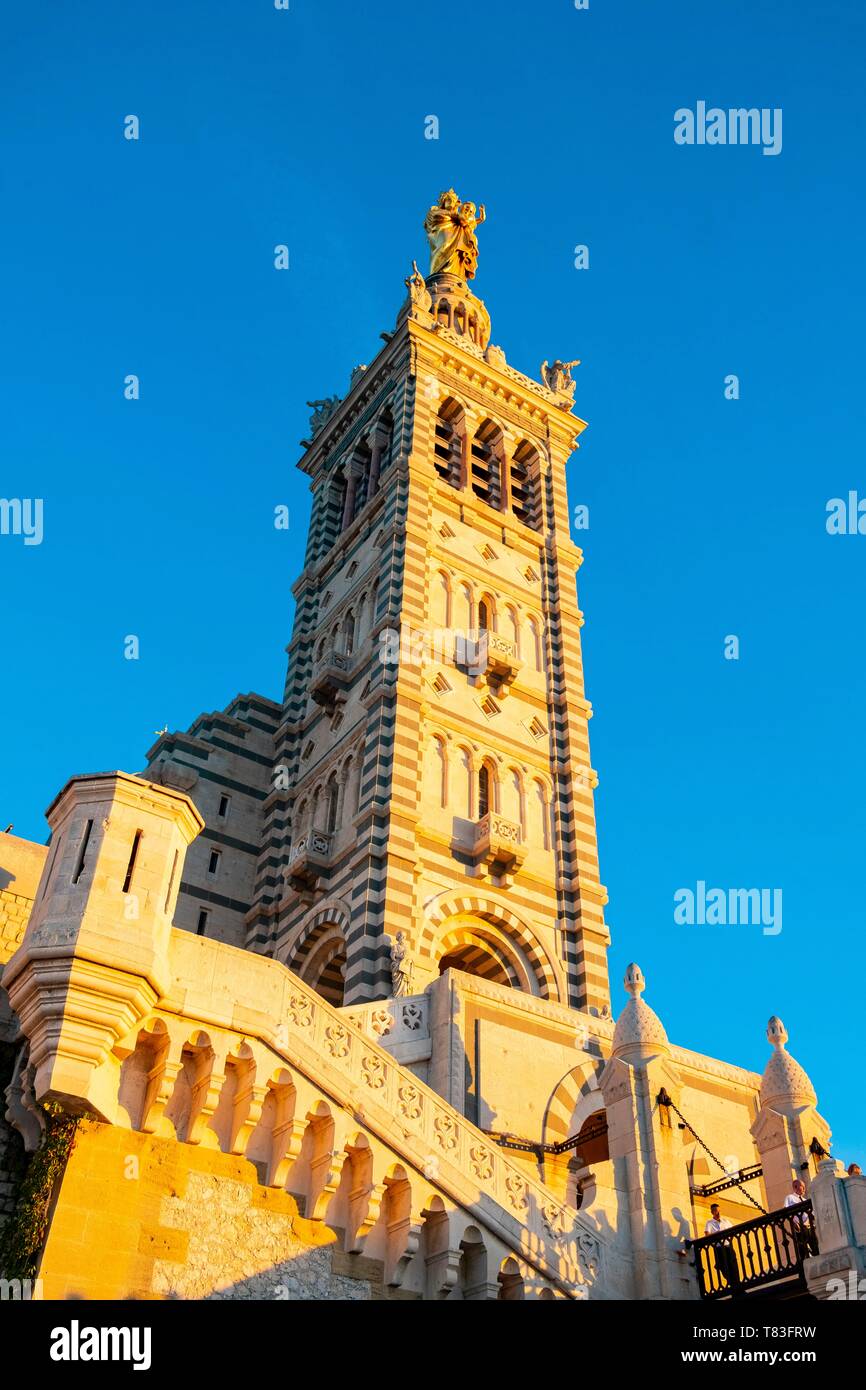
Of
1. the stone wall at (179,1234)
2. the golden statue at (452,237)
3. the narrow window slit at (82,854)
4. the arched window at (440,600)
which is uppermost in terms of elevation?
the golden statue at (452,237)

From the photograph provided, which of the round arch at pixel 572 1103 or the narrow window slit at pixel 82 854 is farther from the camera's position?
the round arch at pixel 572 1103

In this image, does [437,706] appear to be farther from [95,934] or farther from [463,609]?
[95,934]

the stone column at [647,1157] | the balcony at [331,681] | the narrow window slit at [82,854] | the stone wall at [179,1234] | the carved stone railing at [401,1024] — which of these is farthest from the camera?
the balcony at [331,681]

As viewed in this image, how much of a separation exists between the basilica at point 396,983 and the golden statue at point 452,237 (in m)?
3.65

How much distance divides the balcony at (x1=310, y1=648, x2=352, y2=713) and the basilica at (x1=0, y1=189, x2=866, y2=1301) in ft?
0.29

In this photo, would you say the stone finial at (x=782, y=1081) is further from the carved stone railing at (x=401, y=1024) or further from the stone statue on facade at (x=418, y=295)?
the stone statue on facade at (x=418, y=295)

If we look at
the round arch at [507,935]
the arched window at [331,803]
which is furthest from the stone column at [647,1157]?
the arched window at [331,803]

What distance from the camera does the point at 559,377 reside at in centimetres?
4809

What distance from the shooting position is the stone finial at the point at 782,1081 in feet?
61.4

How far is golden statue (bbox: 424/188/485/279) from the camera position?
50812mm

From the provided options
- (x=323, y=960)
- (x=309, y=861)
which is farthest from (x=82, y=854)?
(x=323, y=960)

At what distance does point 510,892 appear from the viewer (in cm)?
3219

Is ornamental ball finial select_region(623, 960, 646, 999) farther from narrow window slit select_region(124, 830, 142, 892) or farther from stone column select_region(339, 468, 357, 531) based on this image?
stone column select_region(339, 468, 357, 531)

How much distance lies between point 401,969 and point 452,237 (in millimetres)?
35807
